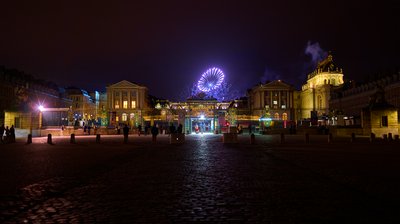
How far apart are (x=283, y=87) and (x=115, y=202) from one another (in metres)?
122

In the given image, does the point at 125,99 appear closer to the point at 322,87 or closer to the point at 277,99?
the point at 277,99

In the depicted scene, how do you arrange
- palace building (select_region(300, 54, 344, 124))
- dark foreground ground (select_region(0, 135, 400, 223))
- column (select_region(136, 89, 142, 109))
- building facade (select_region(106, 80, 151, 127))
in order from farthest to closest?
column (select_region(136, 89, 142, 109)) < building facade (select_region(106, 80, 151, 127)) < palace building (select_region(300, 54, 344, 124)) < dark foreground ground (select_region(0, 135, 400, 223))

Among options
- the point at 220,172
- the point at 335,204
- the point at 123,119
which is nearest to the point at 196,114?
the point at 123,119

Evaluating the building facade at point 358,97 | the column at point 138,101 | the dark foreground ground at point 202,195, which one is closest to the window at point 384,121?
the building facade at point 358,97

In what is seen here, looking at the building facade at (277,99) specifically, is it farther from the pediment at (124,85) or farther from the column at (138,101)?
the pediment at (124,85)

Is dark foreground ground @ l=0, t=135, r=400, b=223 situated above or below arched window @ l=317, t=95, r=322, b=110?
below

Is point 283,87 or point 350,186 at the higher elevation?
point 283,87

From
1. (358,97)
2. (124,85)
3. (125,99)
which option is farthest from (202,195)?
(125,99)

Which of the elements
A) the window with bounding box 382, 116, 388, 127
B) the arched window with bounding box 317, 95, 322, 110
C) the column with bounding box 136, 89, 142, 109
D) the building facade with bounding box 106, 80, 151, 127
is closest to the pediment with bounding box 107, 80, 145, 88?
the building facade with bounding box 106, 80, 151, 127

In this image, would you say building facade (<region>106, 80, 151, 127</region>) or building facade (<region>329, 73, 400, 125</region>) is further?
building facade (<region>106, 80, 151, 127</region>)

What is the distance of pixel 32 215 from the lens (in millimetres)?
6844

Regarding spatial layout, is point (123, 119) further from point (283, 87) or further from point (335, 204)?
point (335, 204)

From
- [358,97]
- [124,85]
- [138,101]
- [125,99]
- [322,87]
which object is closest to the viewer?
[358,97]

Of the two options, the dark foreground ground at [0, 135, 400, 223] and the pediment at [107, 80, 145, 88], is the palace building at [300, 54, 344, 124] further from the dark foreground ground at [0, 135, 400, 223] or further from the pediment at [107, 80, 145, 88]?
the dark foreground ground at [0, 135, 400, 223]
